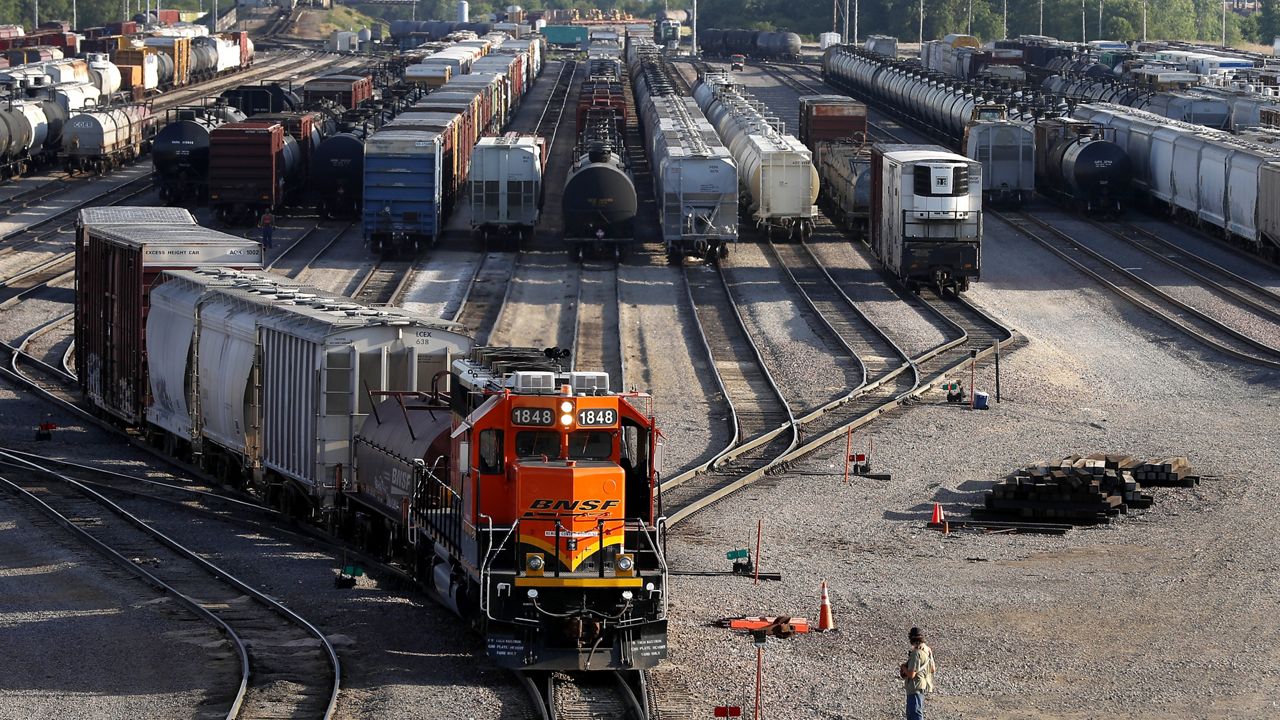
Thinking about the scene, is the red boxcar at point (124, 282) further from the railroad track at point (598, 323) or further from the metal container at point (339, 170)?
the metal container at point (339, 170)

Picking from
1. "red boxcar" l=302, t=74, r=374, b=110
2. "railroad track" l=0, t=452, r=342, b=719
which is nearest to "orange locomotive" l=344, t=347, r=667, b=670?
"railroad track" l=0, t=452, r=342, b=719

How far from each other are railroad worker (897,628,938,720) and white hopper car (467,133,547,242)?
3848cm

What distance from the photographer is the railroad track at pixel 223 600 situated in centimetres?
1881

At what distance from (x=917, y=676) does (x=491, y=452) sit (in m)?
4.92

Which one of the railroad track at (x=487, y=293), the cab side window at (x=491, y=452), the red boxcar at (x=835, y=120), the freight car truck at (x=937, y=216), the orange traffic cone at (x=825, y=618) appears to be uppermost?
the red boxcar at (x=835, y=120)

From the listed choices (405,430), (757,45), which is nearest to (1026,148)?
(405,430)

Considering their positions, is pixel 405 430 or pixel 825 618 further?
pixel 405 430

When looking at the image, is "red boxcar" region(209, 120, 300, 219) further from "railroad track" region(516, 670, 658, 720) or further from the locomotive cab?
"railroad track" region(516, 670, 658, 720)

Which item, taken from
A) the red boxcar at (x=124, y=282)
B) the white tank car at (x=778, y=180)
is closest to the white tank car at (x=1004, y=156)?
A: the white tank car at (x=778, y=180)

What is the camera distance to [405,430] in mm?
22969

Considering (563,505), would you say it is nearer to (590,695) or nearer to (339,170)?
(590,695)

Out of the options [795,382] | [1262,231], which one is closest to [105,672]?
[795,382]

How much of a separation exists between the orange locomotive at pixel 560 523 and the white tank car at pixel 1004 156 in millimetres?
46898

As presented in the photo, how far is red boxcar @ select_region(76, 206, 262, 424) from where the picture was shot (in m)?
31.8
